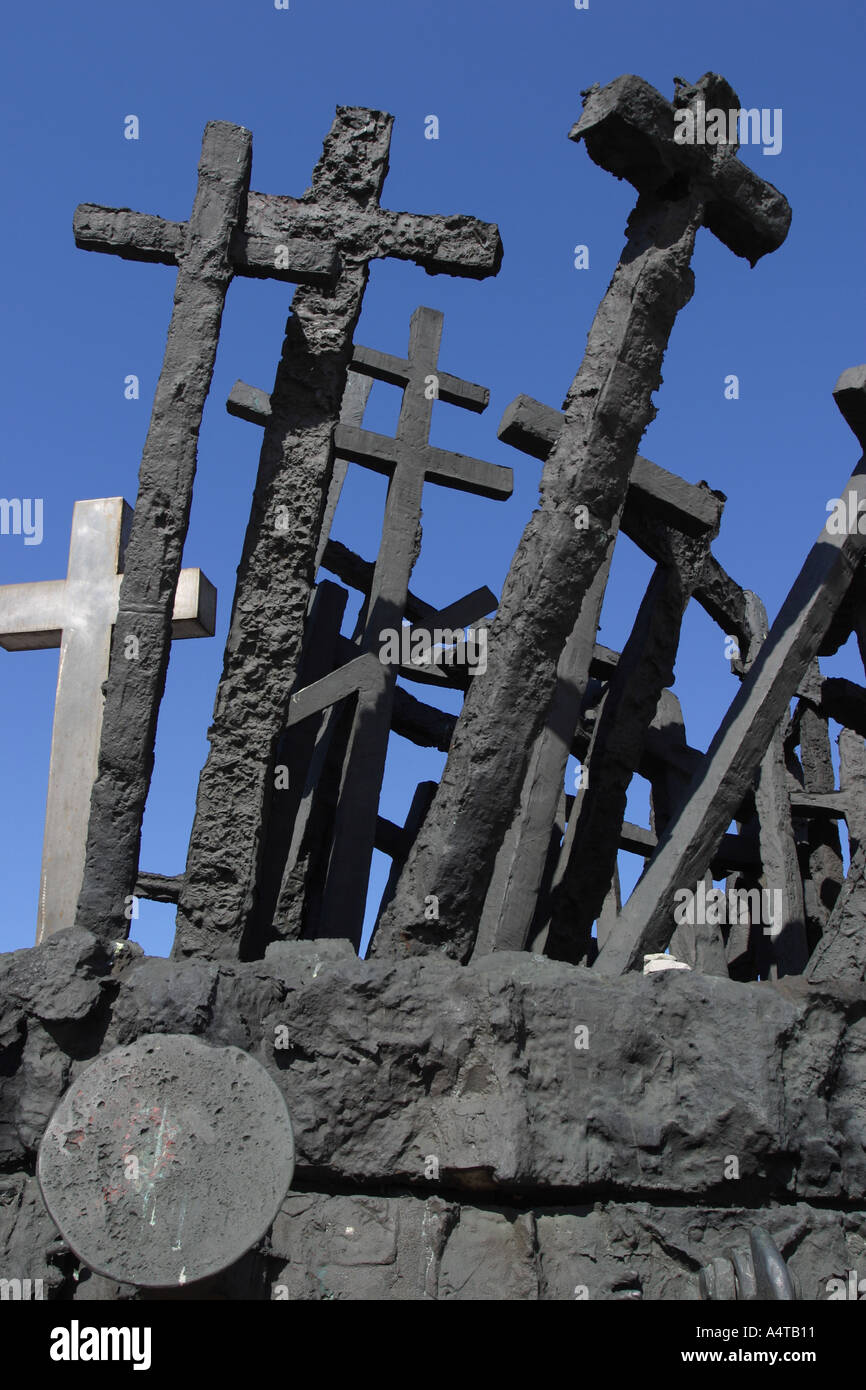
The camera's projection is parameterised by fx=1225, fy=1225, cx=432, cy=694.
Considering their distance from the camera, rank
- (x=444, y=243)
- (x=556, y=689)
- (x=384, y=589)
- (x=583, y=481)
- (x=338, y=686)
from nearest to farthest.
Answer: (x=583, y=481) → (x=444, y=243) → (x=556, y=689) → (x=338, y=686) → (x=384, y=589)

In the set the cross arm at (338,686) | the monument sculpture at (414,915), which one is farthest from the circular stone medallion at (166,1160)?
the cross arm at (338,686)

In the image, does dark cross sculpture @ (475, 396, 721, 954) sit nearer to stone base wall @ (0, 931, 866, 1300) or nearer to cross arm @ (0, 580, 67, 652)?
stone base wall @ (0, 931, 866, 1300)

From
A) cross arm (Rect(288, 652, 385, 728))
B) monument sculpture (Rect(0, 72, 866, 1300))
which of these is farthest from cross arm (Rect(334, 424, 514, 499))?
cross arm (Rect(288, 652, 385, 728))

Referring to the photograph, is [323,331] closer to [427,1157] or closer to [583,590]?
[583,590]

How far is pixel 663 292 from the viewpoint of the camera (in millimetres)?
4680

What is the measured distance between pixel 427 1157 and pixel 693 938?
4482mm

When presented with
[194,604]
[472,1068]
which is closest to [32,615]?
[194,604]

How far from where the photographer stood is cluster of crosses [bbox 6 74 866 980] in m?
4.29

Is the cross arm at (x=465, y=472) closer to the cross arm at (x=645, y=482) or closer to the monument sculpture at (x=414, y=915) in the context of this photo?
the monument sculpture at (x=414, y=915)

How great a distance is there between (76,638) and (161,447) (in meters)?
1.07

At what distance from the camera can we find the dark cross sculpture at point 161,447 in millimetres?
4094

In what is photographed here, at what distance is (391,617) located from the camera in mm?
6055

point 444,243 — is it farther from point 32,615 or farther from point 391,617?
point 32,615
